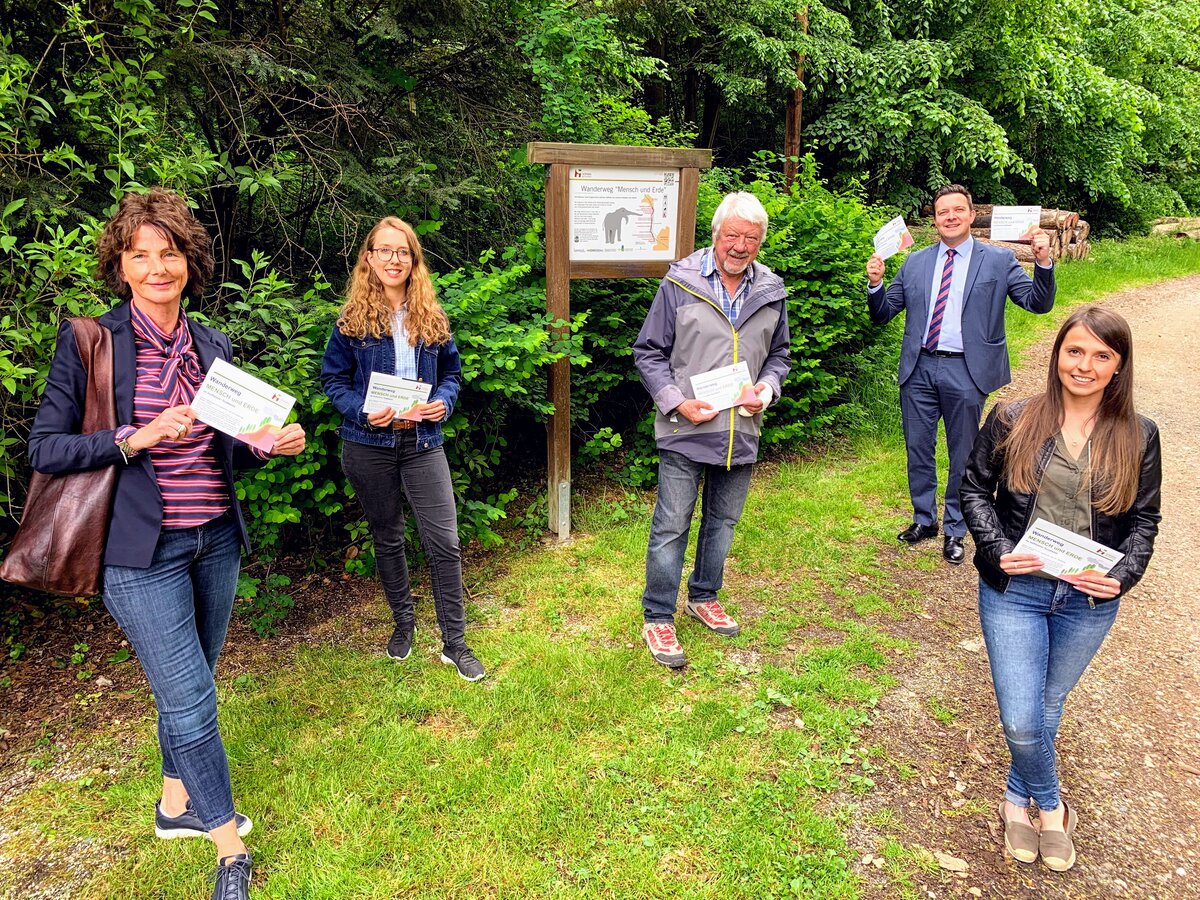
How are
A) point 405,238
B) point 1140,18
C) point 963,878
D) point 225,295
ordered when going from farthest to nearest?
point 1140,18
point 225,295
point 405,238
point 963,878

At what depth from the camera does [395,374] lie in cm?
343

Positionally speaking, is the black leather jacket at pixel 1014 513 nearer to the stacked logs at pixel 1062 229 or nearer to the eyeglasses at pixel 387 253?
the eyeglasses at pixel 387 253

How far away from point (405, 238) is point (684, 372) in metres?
1.40

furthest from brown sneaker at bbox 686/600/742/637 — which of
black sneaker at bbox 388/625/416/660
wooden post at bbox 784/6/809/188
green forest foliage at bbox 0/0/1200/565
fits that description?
wooden post at bbox 784/6/809/188

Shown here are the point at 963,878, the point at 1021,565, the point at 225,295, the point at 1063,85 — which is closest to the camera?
the point at 1021,565

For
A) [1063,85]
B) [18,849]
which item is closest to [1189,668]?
[18,849]

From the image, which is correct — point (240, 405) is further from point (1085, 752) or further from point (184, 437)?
point (1085, 752)

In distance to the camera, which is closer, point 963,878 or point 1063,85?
point 963,878

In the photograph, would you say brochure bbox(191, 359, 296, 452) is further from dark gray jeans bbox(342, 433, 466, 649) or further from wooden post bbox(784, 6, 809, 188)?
wooden post bbox(784, 6, 809, 188)

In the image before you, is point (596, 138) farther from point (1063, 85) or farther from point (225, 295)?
Result: point (1063, 85)

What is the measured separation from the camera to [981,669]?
3.89 m

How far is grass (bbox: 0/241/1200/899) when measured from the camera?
271 centimetres

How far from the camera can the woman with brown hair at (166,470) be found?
225 centimetres

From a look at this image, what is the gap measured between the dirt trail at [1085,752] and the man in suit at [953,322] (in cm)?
80
